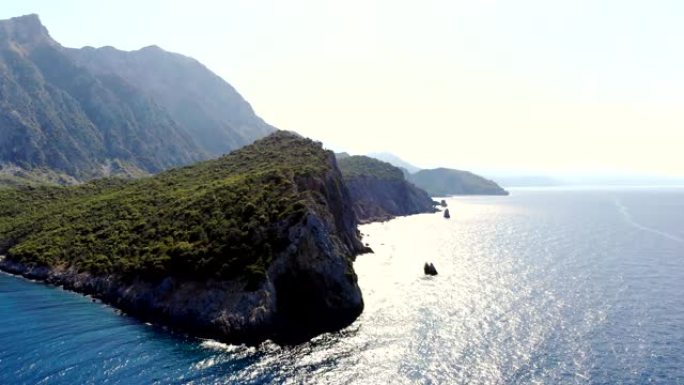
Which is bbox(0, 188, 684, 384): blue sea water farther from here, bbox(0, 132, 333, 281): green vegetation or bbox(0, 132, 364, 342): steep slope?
bbox(0, 132, 333, 281): green vegetation

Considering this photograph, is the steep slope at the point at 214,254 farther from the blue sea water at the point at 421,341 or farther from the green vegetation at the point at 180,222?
the blue sea water at the point at 421,341

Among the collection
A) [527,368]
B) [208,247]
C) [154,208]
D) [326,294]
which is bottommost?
[527,368]

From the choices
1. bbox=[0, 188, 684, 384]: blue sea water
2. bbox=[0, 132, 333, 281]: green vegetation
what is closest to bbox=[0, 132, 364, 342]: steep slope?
bbox=[0, 132, 333, 281]: green vegetation

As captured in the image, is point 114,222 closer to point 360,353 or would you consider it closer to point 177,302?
point 177,302

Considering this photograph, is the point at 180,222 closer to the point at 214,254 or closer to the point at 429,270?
the point at 214,254

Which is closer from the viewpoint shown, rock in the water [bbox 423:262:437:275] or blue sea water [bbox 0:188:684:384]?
blue sea water [bbox 0:188:684:384]

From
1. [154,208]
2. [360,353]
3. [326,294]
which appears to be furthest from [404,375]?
[154,208]
